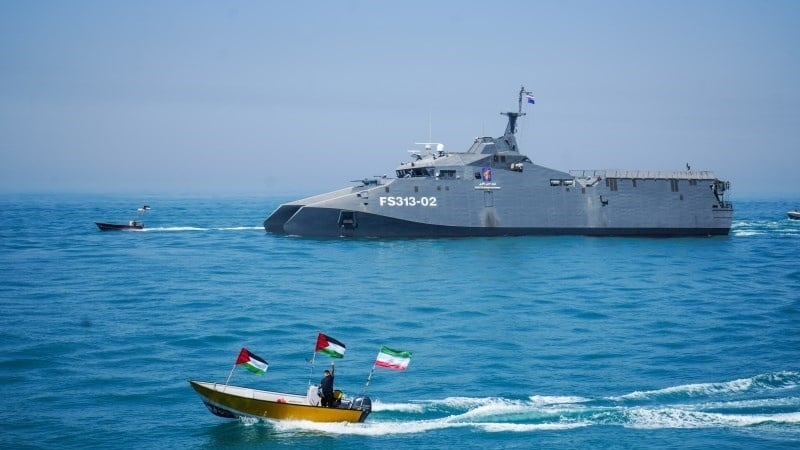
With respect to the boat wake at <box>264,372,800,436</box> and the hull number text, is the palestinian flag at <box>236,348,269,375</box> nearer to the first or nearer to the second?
the boat wake at <box>264,372,800,436</box>

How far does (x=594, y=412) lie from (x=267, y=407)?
8.91m

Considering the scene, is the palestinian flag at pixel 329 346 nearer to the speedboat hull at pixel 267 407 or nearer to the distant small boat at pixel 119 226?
the speedboat hull at pixel 267 407

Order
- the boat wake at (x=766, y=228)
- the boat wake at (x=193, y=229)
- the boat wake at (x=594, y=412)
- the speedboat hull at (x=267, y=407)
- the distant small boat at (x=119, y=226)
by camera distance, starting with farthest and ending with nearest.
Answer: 1. the boat wake at (x=766, y=228)
2. the boat wake at (x=193, y=229)
3. the distant small boat at (x=119, y=226)
4. the boat wake at (x=594, y=412)
5. the speedboat hull at (x=267, y=407)

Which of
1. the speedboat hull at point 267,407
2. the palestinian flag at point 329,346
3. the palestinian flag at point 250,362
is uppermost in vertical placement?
the palestinian flag at point 329,346

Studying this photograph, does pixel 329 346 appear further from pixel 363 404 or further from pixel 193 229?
pixel 193 229

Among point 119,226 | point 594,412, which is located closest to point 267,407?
point 594,412

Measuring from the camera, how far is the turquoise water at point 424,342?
64.6ft

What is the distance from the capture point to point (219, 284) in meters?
41.8

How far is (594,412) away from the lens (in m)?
20.6

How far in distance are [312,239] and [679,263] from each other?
90.3ft

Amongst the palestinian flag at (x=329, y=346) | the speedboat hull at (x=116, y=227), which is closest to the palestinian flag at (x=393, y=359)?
the palestinian flag at (x=329, y=346)

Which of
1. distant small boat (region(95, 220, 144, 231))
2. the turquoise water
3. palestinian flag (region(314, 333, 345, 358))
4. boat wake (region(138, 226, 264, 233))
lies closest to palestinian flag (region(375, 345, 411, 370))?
palestinian flag (region(314, 333, 345, 358))

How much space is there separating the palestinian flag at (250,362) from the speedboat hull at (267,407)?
0.74m

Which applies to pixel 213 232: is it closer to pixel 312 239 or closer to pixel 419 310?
pixel 312 239
